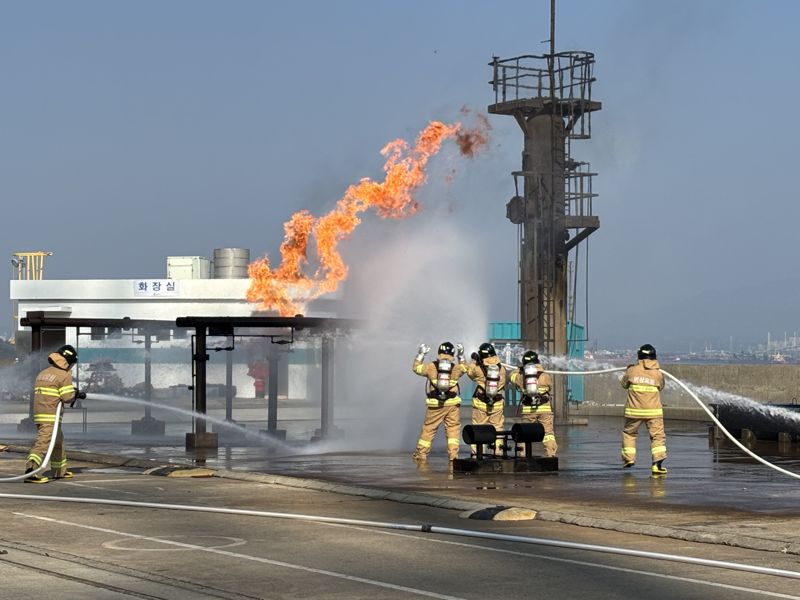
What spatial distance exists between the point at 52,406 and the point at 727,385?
25041 mm

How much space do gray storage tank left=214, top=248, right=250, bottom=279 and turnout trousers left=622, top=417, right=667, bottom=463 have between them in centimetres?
4619

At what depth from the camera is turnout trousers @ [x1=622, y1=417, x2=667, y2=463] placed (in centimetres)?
2105

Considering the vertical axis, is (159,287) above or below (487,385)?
above

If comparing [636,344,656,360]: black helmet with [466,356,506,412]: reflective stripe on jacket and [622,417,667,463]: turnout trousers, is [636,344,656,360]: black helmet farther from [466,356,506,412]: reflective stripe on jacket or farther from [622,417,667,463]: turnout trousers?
[466,356,506,412]: reflective stripe on jacket

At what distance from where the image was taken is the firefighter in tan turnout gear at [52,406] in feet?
66.8

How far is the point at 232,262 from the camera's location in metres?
67.2

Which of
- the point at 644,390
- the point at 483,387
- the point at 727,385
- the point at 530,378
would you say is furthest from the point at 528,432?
the point at 727,385

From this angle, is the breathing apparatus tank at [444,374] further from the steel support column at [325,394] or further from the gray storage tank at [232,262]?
the gray storage tank at [232,262]

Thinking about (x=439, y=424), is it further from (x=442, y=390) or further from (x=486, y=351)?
(x=486, y=351)

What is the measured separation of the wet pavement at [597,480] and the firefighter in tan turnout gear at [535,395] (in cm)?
62

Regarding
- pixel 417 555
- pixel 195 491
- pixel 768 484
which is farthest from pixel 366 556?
pixel 768 484

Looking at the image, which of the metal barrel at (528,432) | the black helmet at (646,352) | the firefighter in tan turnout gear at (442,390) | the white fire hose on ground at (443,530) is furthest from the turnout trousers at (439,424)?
the white fire hose on ground at (443,530)

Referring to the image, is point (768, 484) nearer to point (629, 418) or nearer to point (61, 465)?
point (629, 418)

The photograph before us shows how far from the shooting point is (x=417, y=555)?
1256 centimetres
